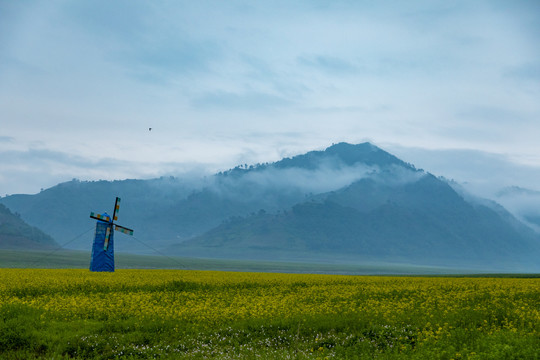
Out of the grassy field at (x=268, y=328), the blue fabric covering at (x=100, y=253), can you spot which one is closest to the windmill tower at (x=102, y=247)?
the blue fabric covering at (x=100, y=253)

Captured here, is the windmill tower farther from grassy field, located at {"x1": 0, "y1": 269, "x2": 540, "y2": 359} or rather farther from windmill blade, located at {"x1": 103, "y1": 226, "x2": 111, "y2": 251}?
grassy field, located at {"x1": 0, "y1": 269, "x2": 540, "y2": 359}

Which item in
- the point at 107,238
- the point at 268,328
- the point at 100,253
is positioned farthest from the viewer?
the point at 100,253

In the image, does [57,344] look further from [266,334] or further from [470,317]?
[470,317]

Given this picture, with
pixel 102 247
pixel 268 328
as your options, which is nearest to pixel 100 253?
pixel 102 247

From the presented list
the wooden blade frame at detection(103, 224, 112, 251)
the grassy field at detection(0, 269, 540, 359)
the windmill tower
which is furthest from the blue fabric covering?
the grassy field at detection(0, 269, 540, 359)

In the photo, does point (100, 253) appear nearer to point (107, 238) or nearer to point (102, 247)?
point (102, 247)

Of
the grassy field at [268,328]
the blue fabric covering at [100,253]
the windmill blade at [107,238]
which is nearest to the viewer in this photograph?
the grassy field at [268,328]

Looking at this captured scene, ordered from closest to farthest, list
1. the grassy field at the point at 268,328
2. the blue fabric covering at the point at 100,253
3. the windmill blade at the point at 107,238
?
the grassy field at the point at 268,328
the blue fabric covering at the point at 100,253
the windmill blade at the point at 107,238

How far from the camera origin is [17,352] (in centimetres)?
1914

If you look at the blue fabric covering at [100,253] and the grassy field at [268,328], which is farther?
the blue fabric covering at [100,253]

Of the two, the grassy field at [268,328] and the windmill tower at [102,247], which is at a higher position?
the windmill tower at [102,247]

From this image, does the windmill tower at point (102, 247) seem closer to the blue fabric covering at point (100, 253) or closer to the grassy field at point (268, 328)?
the blue fabric covering at point (100, 253)

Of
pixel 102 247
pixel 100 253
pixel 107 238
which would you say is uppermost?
pixel 107 238

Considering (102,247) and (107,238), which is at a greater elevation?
(107,238)
